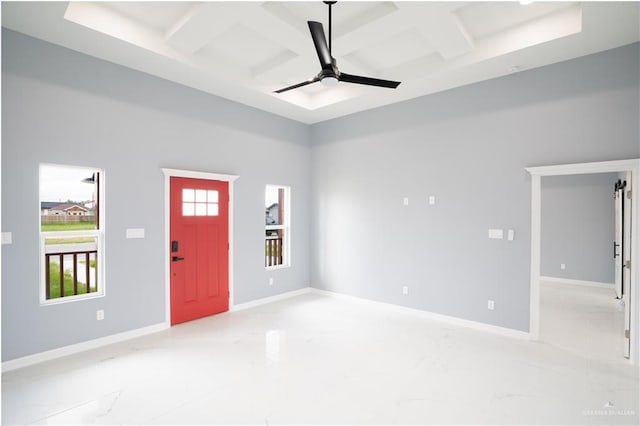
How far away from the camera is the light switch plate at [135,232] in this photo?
3955 mm

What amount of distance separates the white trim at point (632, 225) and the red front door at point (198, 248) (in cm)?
422

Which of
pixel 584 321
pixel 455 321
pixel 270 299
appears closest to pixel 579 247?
pixel 584 321

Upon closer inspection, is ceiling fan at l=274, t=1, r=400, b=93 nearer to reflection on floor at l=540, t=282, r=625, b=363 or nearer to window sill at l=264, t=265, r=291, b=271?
window sill at l=264, t=265, r=291, b=271

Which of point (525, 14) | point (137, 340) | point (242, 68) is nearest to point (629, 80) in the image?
point (525, 14)

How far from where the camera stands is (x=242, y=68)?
4.44 meters

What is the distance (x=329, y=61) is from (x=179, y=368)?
330 centimetres

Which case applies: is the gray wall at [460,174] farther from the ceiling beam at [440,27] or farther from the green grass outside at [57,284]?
the green grass outside at [57,284]

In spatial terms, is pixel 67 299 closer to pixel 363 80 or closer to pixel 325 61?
pixel 325 61

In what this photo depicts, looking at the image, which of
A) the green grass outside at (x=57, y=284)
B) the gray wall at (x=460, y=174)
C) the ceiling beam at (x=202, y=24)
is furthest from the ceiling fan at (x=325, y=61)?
the green grass outside at (x=57, y=284)

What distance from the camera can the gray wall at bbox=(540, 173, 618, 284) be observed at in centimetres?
671

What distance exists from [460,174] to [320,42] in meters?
2.82

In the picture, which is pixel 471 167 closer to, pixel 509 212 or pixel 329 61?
pixel 509 212

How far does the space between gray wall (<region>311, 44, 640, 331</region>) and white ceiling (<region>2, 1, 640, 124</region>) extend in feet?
1.35

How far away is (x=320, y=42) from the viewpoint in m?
2.77
